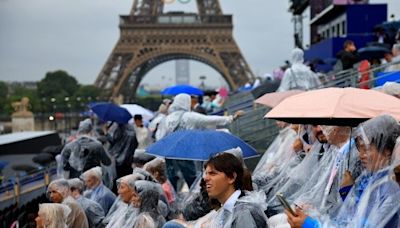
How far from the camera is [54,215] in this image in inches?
179

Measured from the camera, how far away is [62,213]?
462 centimetres

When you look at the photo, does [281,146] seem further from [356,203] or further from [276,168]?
[356,203]

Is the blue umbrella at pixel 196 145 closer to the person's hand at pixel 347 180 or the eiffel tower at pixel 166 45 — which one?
the person's hand at pixel 347 180

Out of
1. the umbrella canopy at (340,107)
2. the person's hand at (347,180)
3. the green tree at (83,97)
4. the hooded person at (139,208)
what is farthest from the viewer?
the green tree at (83,97)

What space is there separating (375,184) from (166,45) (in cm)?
5668

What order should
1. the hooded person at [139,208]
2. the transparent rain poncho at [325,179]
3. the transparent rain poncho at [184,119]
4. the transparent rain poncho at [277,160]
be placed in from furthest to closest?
the transparent rain poncho at [184,119] → the transparent rain poncho at [277,160] → the hooded person at [139,208] → the transparent rain poncho at [325,179]

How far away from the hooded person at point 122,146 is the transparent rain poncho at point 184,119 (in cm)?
147

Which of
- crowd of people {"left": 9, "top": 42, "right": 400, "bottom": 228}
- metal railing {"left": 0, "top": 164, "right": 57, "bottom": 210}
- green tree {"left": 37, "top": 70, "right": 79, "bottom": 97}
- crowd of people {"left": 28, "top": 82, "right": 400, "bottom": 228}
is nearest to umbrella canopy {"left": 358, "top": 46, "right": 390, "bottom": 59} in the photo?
metal railing {"left": 0, "top": 164, "right": 57, "bottom": 210}

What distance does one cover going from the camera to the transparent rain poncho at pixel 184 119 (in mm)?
6920

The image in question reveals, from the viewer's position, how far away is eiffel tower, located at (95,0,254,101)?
180 ft

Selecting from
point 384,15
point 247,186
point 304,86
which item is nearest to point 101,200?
point 247,186

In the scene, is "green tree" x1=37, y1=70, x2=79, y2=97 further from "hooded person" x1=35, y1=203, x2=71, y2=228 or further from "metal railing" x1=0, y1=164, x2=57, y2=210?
"hooded person" x1=35, y1=203, x2=71, y2=228

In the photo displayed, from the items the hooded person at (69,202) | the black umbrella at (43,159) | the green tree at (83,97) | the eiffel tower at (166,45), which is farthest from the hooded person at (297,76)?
the green tree at (83,97)

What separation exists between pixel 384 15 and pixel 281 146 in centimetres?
2069
